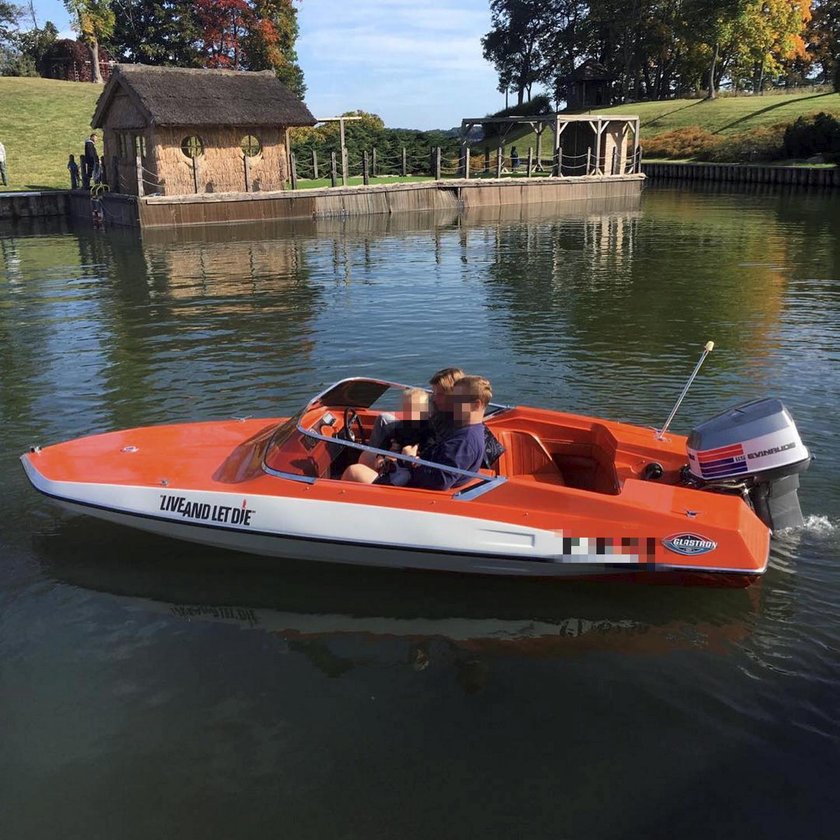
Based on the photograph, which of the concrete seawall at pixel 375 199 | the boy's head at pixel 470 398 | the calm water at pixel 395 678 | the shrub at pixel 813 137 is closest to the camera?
the calm water at pixel 395 678

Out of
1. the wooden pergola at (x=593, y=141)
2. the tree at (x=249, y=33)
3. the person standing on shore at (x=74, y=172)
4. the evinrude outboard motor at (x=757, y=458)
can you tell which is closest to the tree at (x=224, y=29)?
the tree at (x=249, y=33)

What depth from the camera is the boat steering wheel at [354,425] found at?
7159mm

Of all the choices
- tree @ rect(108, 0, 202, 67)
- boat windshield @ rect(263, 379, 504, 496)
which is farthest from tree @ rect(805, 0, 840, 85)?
boat windshield @ rect(263, 379, 504, 496)

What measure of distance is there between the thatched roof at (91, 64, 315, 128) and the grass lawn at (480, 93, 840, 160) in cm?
2410

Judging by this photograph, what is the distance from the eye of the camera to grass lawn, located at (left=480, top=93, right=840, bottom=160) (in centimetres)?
5556

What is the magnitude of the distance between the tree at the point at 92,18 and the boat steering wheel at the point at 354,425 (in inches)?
2370

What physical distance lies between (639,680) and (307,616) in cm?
251

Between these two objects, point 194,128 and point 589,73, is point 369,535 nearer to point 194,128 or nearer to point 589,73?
point 194,128

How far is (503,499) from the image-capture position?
6105mm

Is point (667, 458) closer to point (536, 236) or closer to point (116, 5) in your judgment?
point (536, 236)

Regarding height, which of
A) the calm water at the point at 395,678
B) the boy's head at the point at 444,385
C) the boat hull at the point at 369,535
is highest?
the boy's head at the point at 444,385

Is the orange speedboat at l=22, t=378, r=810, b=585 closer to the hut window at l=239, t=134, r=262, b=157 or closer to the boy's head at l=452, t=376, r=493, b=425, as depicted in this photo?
the boy's head at l=452, t=376, r=493, b=425

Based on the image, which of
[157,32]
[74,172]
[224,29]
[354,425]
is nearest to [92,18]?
[157,32]

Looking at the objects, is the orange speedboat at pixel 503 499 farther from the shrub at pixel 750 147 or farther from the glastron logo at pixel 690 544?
the shrub at pixel 750 147
